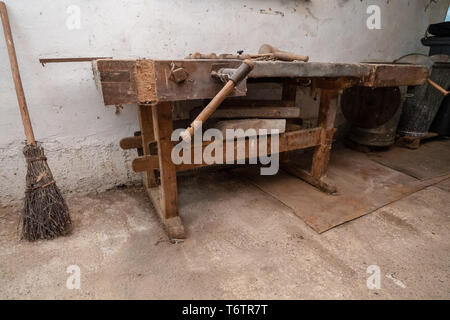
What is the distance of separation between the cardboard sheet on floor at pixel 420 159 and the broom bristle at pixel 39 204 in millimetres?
3027

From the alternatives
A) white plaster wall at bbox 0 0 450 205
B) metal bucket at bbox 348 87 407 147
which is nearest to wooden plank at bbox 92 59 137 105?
white plaster wall at bbox 0 0 450 205

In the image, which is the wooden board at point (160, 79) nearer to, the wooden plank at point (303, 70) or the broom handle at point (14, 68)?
the wooden plank at point (303, 70)

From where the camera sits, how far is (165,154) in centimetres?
150

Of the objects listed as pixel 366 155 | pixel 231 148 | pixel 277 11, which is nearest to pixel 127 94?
pixel 231 148

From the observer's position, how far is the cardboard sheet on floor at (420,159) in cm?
260

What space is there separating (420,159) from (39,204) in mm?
3619

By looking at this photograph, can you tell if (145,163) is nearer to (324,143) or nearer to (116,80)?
(116,80)

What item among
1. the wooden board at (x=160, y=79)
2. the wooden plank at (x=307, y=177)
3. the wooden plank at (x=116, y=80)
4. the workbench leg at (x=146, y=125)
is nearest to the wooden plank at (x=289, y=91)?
the wooden plank at (x=307, y=177)

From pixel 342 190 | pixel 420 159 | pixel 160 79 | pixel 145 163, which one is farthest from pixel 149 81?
pixel 420 159

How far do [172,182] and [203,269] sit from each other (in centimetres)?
54

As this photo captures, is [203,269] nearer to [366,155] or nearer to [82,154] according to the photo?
[82,154]

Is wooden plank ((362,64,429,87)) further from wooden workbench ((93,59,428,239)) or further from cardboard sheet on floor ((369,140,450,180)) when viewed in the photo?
cardboard sheet on floor ((369,140,450,180))

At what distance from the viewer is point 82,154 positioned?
2.00 m

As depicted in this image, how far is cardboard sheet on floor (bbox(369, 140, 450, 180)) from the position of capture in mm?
2600
